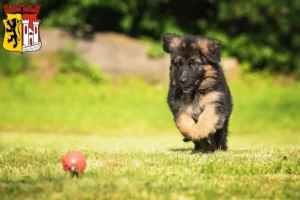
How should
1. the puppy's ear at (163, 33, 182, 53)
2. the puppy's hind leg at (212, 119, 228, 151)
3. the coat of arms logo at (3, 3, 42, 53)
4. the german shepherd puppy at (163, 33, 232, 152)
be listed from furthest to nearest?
the coat of arms logo at (3, 3, 42, 53), the puppy's hind leg at (212, 119, 228, 151), the puppy's ear at (163, 33, 182, 53), the german shepherd puppy at (163, 33, 232, 152)

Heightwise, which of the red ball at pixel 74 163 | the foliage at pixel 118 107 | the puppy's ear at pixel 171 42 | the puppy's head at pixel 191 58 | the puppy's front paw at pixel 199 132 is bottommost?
the red ball at pixel 74 163

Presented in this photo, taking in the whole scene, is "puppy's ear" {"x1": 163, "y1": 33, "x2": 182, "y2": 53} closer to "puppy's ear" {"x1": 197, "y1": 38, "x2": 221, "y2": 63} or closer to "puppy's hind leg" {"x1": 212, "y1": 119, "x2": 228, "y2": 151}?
"puppy's ear" {"x1": 197, "y1": 38, "x2": 221, "y2": 63}

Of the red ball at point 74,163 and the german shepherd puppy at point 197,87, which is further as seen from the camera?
the german shepherd puppy at point 197,87

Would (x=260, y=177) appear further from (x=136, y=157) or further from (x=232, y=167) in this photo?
(x=136, y=157)

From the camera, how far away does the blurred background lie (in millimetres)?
20750

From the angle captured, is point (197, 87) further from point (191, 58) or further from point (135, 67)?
point (135, 67)

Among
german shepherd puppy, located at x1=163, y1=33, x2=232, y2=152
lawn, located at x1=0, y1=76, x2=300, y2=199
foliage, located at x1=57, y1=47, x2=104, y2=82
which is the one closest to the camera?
lawn, located at x1=0, y1=76, x2=300, y2=199

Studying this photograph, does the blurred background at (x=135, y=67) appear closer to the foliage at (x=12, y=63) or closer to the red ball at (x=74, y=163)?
the foliage at (x=12, y=63)

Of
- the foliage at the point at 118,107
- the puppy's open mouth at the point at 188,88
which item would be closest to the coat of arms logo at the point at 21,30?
the foliage at the point at 118,107

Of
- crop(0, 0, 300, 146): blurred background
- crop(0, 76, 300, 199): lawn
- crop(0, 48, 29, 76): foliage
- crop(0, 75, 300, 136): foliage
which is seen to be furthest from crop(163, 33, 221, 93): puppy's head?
crop(0, 48, 29, 76): foliage

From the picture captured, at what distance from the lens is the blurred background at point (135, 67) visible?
20750mm

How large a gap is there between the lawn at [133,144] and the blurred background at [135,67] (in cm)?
7

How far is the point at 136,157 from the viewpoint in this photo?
→ 885 centimetres

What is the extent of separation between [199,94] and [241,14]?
16048 mm
